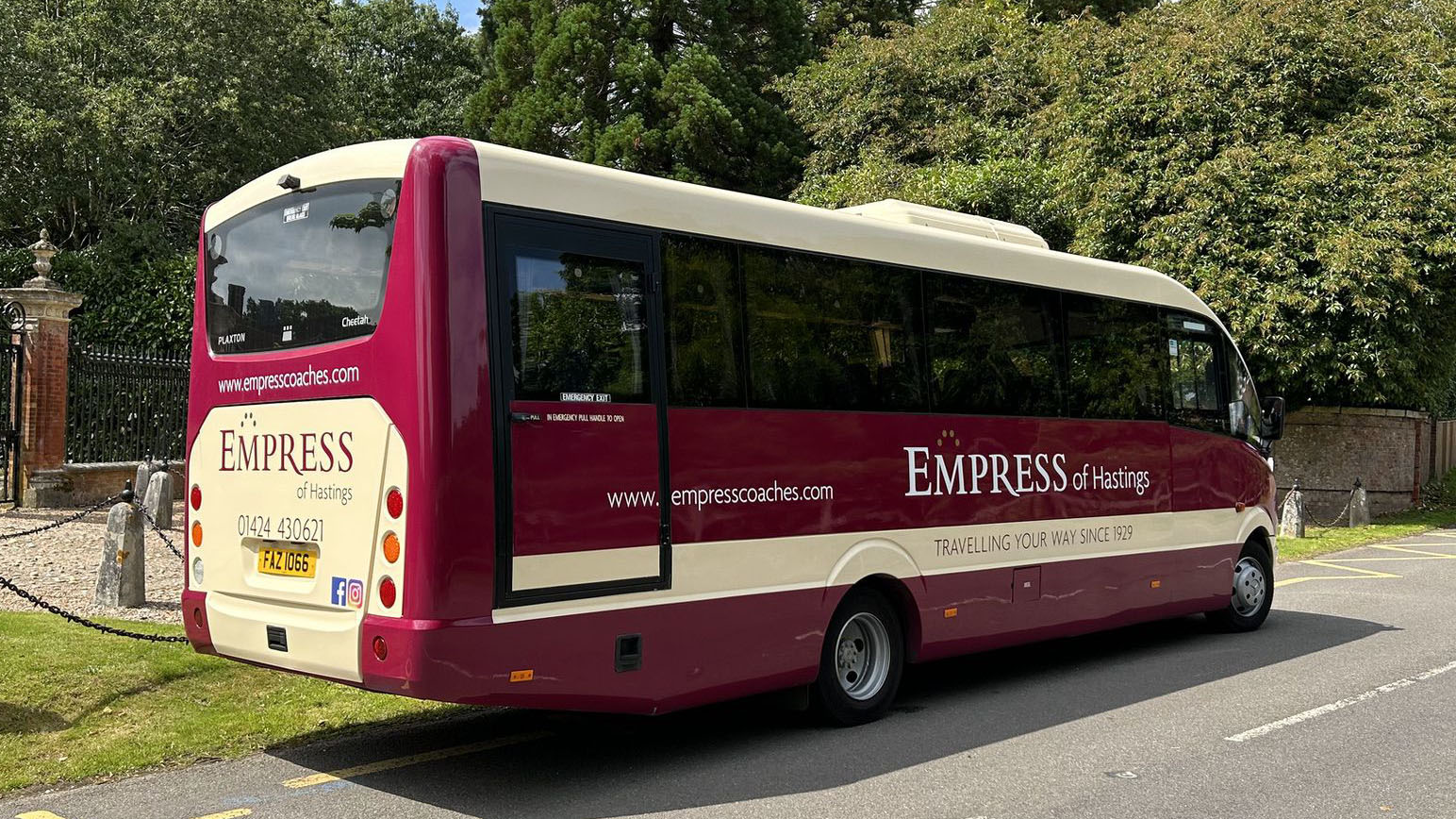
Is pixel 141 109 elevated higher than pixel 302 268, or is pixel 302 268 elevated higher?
pixel 141 109

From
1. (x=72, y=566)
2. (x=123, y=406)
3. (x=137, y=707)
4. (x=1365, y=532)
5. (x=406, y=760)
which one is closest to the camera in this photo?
(x=406, y=760)

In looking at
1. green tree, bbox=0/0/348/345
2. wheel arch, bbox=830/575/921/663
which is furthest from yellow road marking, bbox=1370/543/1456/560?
green tree, bbox=0/0/348/345

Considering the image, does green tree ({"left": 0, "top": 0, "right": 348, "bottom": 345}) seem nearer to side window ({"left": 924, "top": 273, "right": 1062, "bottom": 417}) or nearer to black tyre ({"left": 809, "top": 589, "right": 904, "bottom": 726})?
side window ({"left": 924, "top": 273, "right": 1062, "bottom": 417})

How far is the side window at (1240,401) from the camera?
11078 millimetres

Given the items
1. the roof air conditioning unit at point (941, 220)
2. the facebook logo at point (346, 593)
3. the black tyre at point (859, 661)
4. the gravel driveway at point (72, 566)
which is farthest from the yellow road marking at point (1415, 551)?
the facebook logo at point (346, 593)

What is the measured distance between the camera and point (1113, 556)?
377 inches

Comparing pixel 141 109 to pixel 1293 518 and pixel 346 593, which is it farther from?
pixel 346 593

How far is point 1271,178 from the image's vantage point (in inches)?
831

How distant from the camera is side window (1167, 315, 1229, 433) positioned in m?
10.4

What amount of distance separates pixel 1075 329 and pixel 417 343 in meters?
5.52

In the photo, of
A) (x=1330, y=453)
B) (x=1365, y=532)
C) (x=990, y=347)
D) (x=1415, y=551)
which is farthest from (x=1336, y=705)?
(x=1330, y=453)

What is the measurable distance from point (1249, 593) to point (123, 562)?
376 inches

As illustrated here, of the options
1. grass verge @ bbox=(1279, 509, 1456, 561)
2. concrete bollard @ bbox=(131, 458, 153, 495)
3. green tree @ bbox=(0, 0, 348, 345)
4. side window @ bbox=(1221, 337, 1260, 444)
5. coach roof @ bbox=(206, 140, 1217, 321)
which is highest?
green tree @ bbox=(0, 0, 348, 345)

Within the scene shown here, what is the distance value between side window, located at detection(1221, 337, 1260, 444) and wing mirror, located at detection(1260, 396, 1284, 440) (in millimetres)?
81
